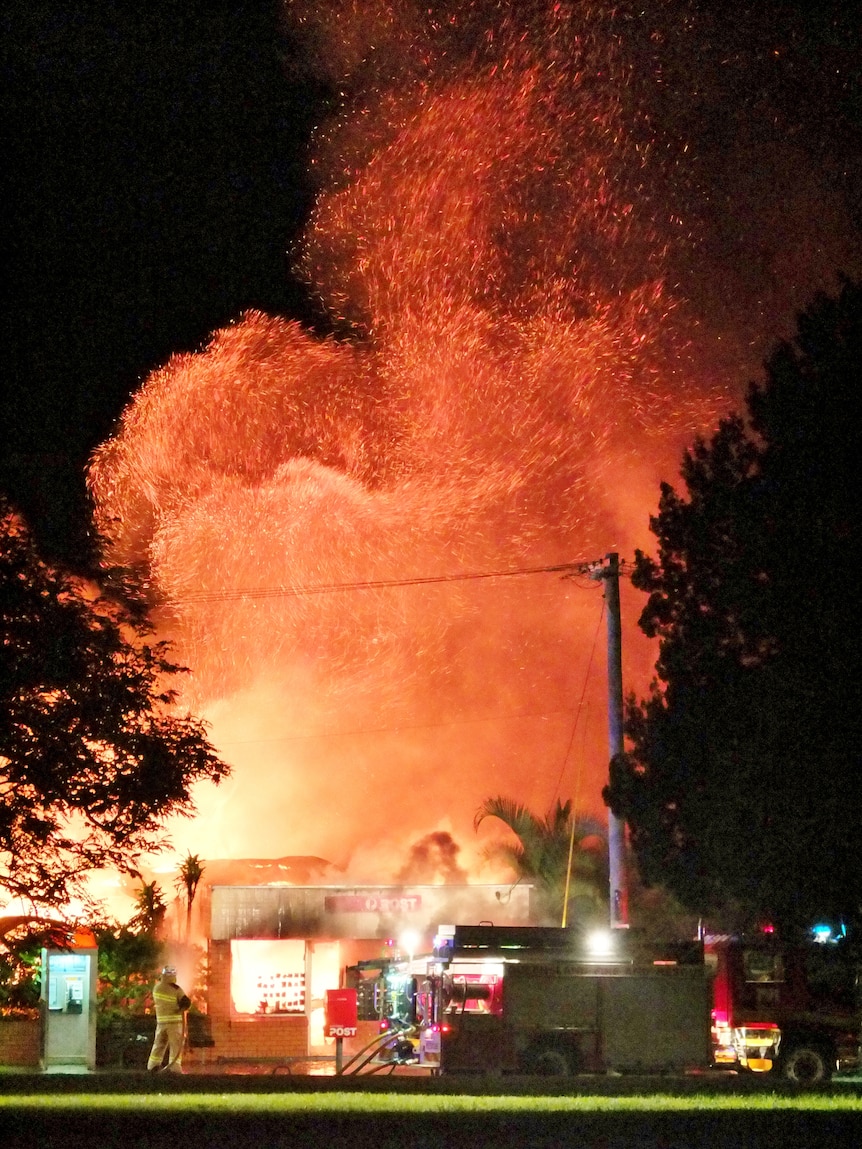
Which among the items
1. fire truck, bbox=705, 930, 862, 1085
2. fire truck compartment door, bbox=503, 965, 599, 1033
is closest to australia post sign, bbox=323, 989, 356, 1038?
fire truck compartment door, bbox=503, 965, 599, 1033

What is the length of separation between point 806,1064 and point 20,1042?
14333 millimetres

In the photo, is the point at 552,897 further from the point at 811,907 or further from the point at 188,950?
the point at 811,907

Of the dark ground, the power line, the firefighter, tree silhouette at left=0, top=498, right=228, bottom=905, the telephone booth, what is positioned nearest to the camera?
the dark ground

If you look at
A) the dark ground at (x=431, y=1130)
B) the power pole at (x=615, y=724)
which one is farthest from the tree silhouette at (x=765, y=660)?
the dark ground at (x=431, y=1130)

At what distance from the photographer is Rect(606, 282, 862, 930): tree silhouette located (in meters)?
23.6

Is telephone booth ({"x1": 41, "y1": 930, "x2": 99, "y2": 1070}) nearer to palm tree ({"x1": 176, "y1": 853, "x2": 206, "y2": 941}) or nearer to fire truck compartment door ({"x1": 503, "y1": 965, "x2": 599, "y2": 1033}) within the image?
palm tree ({"x1": 176, "y1": 853, "x2": 206, "y2": 941})

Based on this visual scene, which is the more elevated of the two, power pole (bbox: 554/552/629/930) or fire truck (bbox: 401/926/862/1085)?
power pole (bbox: 554/552/629/930)

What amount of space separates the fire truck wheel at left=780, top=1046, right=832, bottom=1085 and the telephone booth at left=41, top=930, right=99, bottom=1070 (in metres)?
12.7

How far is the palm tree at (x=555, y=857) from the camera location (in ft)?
130

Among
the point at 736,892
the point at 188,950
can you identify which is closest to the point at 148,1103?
the point at 736,892

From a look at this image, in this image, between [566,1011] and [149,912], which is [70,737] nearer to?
[566,1011]

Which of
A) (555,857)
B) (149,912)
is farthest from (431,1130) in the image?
(555,857)

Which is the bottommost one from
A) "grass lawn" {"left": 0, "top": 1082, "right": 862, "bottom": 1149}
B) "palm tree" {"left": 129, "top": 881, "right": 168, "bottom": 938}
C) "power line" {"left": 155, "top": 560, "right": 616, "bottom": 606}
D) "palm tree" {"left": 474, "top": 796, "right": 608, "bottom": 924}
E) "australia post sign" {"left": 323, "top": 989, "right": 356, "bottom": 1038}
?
"grass lawn" {"left": 0, "top": 1082, "right": 862, "bottom": 1149}

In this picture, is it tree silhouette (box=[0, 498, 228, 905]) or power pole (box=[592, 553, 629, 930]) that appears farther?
power pole (box=[592, 553, 629, 930])
